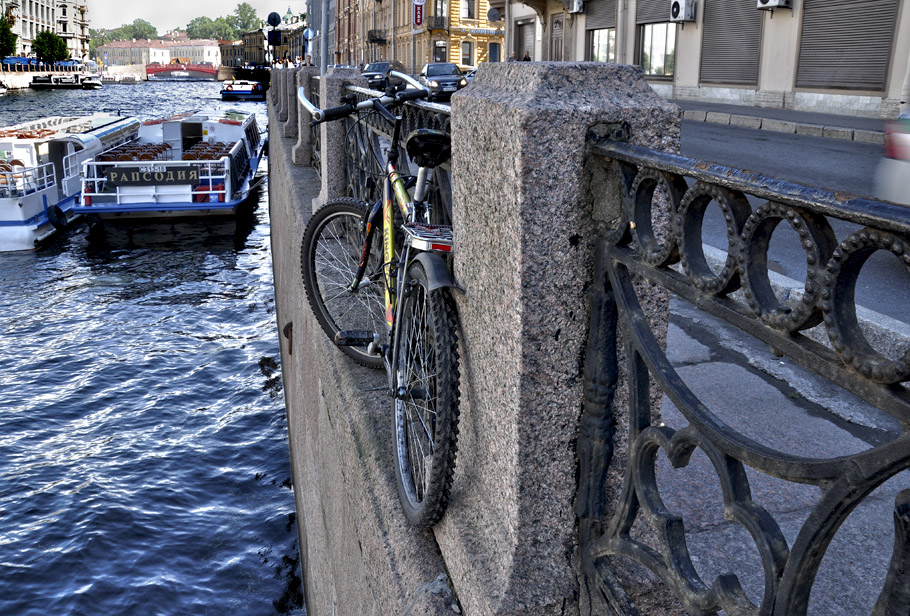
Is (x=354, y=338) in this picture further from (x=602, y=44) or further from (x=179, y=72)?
(x=179, y=72)

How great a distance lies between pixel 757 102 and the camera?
2520 cm

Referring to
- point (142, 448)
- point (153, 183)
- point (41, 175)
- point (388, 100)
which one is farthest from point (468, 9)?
point (388, 100)

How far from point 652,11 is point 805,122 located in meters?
14.7

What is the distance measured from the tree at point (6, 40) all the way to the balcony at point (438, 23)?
60.4m

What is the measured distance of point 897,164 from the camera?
642cm

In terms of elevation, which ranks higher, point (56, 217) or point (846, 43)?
point (846, 43)

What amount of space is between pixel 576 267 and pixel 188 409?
372 inches

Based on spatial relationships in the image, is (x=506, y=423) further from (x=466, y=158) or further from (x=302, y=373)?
(x=302, y=373)

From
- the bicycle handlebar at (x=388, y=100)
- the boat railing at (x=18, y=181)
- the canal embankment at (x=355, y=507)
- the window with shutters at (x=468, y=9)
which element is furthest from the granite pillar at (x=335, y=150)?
the window with shutters at (x=468, y=9)

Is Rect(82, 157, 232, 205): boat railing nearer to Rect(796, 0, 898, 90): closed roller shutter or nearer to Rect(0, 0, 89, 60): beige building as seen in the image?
Rect(796, 0, 898, 90): closed roller shutter

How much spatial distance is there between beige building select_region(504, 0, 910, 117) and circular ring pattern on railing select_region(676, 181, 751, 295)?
13.0 meters

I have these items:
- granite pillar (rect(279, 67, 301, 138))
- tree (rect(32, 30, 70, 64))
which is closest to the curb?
granite pillar (rect(279, 67, 301, 138))

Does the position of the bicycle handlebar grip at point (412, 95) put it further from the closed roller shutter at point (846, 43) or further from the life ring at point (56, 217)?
the closed roller shutter at point (846, 43)

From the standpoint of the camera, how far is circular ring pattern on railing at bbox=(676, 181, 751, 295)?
1.38 meters
